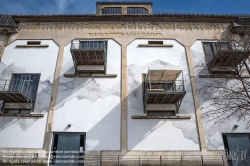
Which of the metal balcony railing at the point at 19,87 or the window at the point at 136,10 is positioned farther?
the window at the point at 136,10

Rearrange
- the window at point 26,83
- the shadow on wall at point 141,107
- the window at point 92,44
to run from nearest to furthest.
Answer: the shadow on wall at point 141,107 → the window at point 26,83 → the window at point 92,44

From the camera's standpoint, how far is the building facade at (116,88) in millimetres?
14375

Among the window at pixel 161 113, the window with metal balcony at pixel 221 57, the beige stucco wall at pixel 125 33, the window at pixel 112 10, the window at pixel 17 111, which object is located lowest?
the window at pixel 161 113

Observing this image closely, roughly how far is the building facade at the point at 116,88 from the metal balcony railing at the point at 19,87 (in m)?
0.09

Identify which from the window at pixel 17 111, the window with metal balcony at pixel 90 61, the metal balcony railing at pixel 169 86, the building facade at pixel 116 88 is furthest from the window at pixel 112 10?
the window at pixel 17 111

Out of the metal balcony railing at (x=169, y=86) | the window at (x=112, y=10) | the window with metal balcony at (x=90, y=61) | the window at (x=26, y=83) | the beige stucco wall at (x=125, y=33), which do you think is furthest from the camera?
the window at (x=112, y=10)

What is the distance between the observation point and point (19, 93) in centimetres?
1441

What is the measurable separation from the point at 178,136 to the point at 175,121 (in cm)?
106

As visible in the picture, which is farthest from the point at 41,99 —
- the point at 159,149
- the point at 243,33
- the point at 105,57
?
the point at 243,33

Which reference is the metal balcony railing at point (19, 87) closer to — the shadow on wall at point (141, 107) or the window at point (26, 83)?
the window at point (26, 83)

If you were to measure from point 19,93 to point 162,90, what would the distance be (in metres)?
9.71

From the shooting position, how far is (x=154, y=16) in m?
19.8

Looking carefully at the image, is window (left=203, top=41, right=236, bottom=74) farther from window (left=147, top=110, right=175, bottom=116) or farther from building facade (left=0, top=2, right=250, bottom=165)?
window (left=147, top=110, right=175, bottom=116)

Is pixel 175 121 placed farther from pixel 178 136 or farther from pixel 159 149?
pixel 159 149
